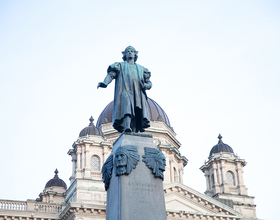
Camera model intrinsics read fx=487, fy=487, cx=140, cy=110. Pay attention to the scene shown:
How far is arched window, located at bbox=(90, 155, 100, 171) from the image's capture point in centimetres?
4484

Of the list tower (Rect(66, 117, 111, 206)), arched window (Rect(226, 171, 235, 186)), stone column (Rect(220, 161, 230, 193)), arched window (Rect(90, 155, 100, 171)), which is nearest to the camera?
tower (Rect(66, 117, 111, 206))

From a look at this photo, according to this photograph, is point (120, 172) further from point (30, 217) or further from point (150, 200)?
point (30, 217)

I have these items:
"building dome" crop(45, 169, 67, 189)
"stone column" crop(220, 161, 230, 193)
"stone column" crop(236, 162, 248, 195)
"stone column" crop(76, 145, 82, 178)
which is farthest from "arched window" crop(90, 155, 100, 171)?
"stone column" crop(236, 162, 248, 195)

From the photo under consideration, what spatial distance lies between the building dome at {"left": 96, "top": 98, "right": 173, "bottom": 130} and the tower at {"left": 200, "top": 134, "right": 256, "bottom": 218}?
7875 mm

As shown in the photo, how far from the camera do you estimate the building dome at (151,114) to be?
183 ft

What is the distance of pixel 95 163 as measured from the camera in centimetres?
4497

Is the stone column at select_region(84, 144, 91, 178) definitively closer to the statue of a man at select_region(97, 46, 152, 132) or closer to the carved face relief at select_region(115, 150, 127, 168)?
the statue of a man at select_region(97, 46, 152, 132)

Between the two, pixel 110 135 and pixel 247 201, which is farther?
pixel 110 135

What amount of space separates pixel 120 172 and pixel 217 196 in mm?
41063

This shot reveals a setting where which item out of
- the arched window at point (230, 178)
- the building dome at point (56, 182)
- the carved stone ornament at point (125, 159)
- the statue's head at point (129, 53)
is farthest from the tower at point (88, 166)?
the carved stone ornament at point (125, 159)

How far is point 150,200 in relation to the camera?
31.8 ft

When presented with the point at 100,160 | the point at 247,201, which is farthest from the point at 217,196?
the point at 100,160

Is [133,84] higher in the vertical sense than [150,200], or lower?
higher

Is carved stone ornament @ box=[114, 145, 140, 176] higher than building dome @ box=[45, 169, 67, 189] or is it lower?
lower
